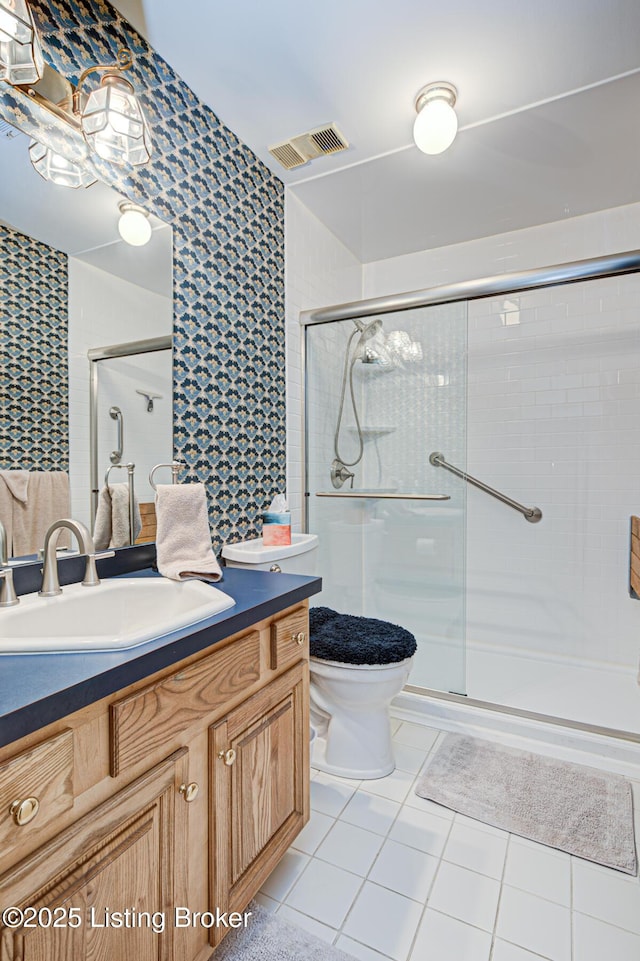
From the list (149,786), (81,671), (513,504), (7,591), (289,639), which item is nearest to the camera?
(81,671)

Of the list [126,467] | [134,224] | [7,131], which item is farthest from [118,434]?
[7,131]

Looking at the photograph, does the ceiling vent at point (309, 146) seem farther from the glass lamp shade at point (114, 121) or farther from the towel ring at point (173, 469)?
the towel ring at point (173, 469)

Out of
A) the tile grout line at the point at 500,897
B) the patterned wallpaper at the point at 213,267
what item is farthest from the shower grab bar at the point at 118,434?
the tile grout line at the point at 500,897

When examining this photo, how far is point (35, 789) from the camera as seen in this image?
2.11ft

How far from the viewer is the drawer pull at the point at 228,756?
1.01m

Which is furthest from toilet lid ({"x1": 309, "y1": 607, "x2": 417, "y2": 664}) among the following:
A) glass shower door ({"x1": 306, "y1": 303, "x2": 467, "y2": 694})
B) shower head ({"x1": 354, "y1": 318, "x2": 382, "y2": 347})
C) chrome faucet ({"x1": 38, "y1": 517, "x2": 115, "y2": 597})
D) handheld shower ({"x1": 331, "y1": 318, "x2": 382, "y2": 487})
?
shower head ({"x1": 354, "y1": 318, "x2": 382, "y2": 347})

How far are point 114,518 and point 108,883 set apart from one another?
2.86 feet

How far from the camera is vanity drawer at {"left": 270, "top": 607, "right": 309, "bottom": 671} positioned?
1194 mm

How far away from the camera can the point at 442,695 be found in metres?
2.14

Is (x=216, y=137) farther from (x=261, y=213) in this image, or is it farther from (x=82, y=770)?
(x=82, y=770)

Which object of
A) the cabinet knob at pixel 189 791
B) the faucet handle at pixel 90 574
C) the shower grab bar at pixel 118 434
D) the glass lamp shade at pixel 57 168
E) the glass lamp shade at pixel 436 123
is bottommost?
the cabinet knob at pixel 189 791

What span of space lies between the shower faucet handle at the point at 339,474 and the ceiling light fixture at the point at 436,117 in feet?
4.53

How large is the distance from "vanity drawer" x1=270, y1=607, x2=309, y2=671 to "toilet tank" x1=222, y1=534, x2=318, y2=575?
1.46ft

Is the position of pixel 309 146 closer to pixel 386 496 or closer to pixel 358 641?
pixel 386 496
